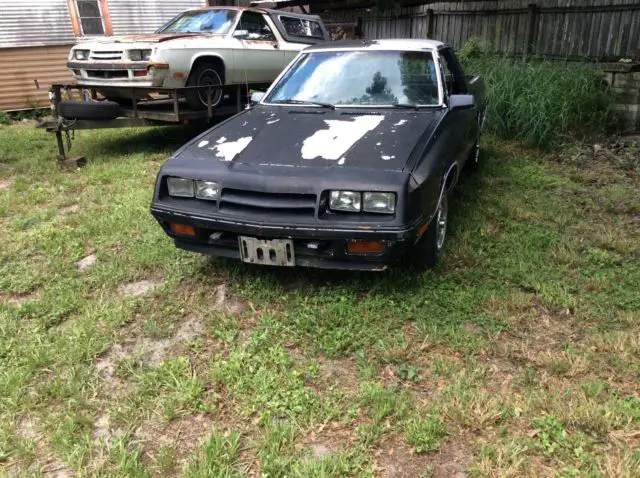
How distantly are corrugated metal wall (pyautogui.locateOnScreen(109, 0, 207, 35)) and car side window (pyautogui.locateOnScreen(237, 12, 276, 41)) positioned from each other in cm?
496

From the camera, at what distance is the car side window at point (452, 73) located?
14.8 feet

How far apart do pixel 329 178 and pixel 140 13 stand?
1088cm

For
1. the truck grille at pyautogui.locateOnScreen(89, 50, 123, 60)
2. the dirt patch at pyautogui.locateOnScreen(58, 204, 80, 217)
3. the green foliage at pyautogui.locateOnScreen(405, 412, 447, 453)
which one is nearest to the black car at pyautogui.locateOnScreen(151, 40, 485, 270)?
the green foliage at pyautogui.locateOnScreen(405, 412, 447, 453)

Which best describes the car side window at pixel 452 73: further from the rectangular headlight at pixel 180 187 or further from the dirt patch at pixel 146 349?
the dirt patch at pixel 146 349

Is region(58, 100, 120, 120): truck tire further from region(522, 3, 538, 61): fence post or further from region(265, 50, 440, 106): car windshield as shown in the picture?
region(522, 3, 538, 61): fence post

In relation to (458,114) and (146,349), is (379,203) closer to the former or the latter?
(146,349)

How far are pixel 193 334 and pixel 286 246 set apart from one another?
75 centimetres

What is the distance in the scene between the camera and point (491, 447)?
7.07 ft

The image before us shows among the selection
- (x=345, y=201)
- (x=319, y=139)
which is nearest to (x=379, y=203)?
(x=345, y=201)

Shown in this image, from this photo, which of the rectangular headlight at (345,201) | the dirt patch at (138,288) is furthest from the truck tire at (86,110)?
the rectangular headlight at (345,201)

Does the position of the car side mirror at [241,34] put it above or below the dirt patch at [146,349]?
above

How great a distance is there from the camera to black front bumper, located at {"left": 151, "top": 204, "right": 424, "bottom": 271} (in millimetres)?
2865

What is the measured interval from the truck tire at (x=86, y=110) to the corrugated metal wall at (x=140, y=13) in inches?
246

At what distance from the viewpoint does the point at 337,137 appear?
3.42 metres
